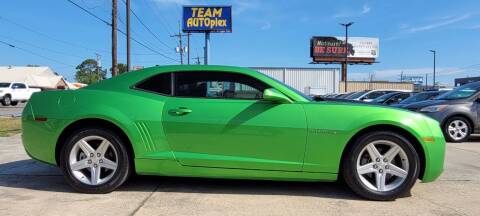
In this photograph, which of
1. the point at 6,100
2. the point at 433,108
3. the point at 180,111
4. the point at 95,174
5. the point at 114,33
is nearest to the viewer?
the point at 180,111

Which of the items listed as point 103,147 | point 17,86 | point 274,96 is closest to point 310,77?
point 17,86

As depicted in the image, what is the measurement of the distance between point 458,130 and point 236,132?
7.41m

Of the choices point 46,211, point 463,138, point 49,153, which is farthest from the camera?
point 463,138

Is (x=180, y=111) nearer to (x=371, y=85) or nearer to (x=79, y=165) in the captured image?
(x=79, y=165)

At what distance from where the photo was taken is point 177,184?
5508 millimetres

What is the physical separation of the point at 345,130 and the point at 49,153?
318 centimetres

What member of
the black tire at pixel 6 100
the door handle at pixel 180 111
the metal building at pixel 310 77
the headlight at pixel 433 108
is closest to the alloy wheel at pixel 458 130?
the headlight at pixel 433 108

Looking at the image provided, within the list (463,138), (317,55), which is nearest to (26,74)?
(317,55)

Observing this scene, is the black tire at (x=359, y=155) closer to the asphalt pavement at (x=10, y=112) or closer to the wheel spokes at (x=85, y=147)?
the wheel spokes at (x=85, y=147)

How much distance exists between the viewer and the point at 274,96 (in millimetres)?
4824

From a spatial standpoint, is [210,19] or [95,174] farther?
[210,19]

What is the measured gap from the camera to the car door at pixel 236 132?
4840 millimetres

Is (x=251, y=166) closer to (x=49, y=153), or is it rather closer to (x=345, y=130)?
(x=345, y=130)

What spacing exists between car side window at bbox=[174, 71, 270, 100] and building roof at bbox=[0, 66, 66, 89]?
68.4 metres
